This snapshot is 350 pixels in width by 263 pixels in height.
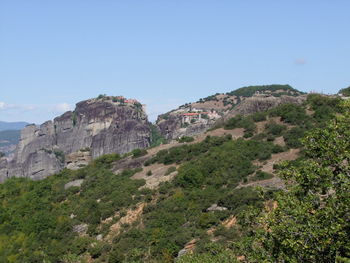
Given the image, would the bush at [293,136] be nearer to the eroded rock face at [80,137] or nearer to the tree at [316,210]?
the tree at [316,210]

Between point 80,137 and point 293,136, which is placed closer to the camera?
point 293,136

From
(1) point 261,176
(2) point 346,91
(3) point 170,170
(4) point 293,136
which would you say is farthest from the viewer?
(2) point 346,91

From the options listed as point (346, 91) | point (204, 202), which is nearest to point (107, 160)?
point (204, 202)

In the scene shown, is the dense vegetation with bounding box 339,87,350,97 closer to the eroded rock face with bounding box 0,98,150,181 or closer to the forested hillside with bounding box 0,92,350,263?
the forested hillside with bounding box 0,92,350,263

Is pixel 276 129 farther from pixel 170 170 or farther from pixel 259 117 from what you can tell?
pixel 170 170

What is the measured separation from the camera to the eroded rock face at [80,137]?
586ft

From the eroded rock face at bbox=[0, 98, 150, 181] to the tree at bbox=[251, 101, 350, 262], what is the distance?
158073mm

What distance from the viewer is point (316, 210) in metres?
17.2

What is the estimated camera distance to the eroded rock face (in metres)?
179

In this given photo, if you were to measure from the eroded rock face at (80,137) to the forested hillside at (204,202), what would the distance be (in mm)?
93335

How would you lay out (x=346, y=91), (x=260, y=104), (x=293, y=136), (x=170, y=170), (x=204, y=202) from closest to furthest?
(x=204, y=202) < (x=293, y=136) < (x=170, y=170) < (x=346, y=91) < (x=260, y=104)

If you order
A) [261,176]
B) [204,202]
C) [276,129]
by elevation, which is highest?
[276,129]

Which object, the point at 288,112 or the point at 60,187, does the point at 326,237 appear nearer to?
the point at 288,112

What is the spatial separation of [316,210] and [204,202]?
32963mm
